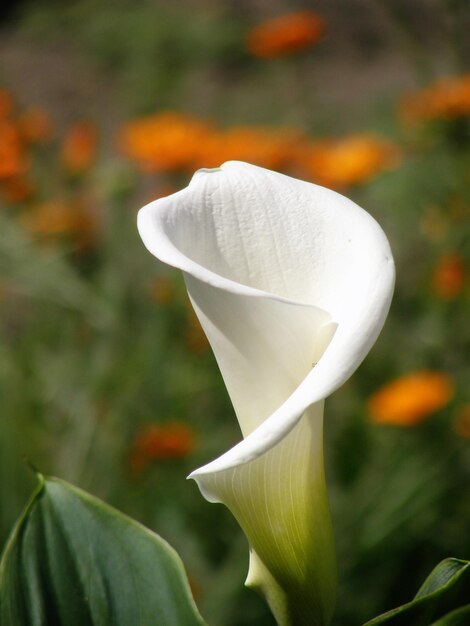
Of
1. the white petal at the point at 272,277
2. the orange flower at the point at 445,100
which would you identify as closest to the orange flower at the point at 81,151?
the orange flower at the point at 445,100

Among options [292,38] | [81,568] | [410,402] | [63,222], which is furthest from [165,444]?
[292,38]

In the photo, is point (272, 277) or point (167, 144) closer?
point (272, 277)

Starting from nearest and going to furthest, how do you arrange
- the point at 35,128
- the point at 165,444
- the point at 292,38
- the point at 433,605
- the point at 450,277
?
the point at 433,605 < the point at 165,444 < the point at 450,277 < the point at 35,128 < the point at 292,38

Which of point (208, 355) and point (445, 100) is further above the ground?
point (445, 100)

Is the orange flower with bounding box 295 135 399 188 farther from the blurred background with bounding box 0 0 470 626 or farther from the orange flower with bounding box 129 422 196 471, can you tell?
the orange flower with bounding box 129 422 196 471

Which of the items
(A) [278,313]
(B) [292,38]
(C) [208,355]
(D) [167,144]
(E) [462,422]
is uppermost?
(B) [292,38]

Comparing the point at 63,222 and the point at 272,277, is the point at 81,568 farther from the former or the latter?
the point at 63,222

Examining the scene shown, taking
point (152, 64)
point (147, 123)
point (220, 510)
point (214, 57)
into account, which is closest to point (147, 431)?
point (220, 510)
